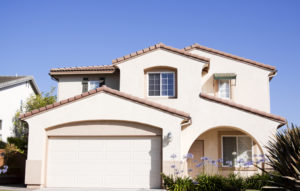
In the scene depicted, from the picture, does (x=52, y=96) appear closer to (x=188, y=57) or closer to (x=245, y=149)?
(x=188, y=57)

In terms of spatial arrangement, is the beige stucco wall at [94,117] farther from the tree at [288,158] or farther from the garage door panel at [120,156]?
the tree at [288,158]

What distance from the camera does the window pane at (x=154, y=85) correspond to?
20.9m

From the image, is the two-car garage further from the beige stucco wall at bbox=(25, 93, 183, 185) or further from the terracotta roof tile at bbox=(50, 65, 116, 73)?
the terracotta roof tile at bbox=(50, 65, 116, 73)

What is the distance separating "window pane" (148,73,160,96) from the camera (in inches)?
824

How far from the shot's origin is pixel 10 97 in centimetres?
2939

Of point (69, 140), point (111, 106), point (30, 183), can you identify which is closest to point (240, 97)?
point (111, 106)

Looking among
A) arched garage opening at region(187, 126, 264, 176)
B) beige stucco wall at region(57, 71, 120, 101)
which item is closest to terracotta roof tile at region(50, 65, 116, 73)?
beige stucco wall at region(57, 71, 120, 101)

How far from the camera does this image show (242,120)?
19547 mm

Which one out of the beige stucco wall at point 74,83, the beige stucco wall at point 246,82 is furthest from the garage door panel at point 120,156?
the beige stucco wall at point 246,82

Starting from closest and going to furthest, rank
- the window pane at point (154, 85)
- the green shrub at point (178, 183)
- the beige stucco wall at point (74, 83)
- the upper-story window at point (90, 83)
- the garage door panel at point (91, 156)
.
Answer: the green shrub at point (178, 183)
the garage door panel at point (91, 156)
the window pane at point (154, 85)
the beige stucco wall at point (74, 83)
the upper-story window at point (90, 83)

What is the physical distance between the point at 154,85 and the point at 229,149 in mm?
6179

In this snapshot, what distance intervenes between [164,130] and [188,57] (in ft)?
17.3

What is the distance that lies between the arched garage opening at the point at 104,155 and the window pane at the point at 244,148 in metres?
6.96

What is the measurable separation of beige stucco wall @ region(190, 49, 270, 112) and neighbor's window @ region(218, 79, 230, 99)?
1.31 feet
